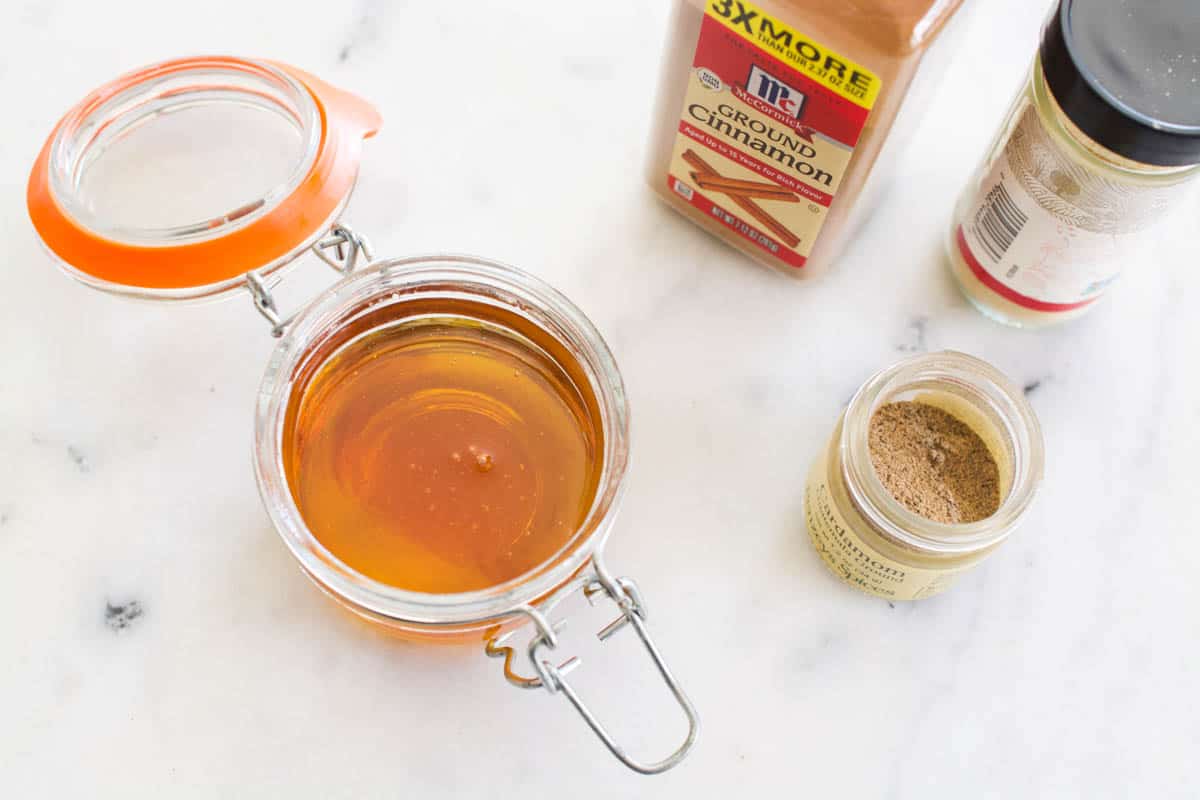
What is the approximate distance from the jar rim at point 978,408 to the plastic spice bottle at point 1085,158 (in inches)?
3.6

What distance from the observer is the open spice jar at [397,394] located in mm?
526

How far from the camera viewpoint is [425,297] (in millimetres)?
Result: 597

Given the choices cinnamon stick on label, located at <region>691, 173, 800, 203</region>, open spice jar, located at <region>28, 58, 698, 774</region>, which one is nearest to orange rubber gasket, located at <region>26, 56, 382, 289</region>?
open spice jar, located at <region>28, 58, 698, 774</region>

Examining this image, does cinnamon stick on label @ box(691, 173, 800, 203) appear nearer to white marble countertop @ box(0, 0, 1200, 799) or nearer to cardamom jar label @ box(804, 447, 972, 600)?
white marble countertop @ box(0, 0, 1200, 799)

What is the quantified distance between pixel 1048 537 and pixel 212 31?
634 millimetres

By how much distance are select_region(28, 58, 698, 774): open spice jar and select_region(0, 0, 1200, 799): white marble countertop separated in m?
0.08

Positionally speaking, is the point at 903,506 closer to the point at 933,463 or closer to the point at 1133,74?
the point at 933,463

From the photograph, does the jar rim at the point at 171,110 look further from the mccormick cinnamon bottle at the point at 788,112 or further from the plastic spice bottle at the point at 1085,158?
the plastic spice bottle at the point at 1085,158

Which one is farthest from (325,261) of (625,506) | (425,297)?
(625,506)

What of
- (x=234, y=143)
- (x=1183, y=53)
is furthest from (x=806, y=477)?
(x=234, y=143)

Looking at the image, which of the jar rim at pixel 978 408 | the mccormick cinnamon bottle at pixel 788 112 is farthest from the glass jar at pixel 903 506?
the mccormick cinnamon bottle at pixel 788 112

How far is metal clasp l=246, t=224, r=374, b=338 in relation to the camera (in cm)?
57

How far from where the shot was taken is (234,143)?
0.67 metres

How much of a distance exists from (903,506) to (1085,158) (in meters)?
0.20
